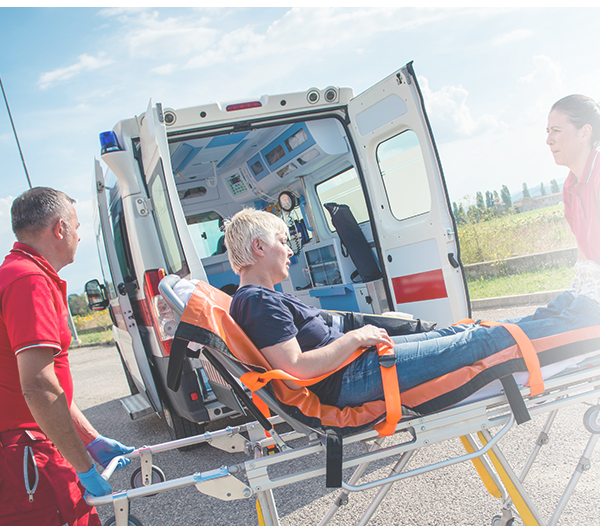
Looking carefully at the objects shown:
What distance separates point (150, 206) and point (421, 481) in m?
2.70

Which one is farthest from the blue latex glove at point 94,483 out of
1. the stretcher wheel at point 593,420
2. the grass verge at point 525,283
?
the grass verge at point 525,283

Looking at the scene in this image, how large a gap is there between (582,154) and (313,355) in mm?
1665

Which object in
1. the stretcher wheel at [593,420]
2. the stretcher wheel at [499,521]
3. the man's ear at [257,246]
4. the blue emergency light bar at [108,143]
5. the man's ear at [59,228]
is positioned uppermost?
the blue emergency light bar at [108,143]

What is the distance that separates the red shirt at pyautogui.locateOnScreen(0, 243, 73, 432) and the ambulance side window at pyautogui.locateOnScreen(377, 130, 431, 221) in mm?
2964

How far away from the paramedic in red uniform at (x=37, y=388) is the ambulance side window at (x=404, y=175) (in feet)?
9.46

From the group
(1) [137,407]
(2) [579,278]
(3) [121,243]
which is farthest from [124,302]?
(2) [579,278]

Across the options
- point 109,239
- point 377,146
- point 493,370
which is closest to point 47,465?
point 493,370

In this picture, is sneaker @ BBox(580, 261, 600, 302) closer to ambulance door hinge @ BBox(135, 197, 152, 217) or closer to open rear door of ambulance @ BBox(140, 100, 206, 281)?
open rear door of ambulance @ BBox(140, 100, 206, 281)

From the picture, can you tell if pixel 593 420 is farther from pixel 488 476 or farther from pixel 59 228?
pixel 59 228

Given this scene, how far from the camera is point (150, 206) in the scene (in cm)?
359

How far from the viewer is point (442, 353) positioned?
2.03 metres

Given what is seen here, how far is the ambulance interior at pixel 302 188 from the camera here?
13.9 feet

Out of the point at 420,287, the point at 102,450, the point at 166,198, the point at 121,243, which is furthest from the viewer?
the point at 121,243

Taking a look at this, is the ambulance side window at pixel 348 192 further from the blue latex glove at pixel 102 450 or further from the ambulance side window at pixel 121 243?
the blue latex glove at pixel 102 450
